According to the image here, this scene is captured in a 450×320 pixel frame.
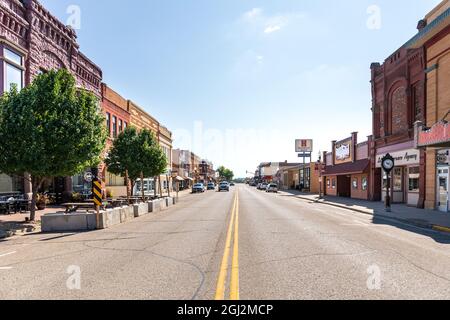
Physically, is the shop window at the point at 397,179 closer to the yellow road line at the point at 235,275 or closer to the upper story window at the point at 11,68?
the yellow road line at the point at 235,275

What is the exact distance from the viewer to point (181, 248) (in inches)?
385

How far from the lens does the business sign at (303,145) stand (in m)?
97.8

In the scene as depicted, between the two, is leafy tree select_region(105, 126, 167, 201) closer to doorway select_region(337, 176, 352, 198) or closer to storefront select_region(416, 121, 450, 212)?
Result: storefront select_region(416, 121, 450, 212)

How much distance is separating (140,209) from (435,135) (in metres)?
15.7

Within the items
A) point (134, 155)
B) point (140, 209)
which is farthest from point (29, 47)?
point (140, 209)

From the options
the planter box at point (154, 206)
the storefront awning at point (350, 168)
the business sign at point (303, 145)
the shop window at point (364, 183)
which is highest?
the business sign at point (303, 145)

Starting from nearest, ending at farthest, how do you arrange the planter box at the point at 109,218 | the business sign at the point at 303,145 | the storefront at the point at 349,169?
1. the planter box at the point at 109,218
2. the storefront at the point at 349,169
3. the business sign at the point at 303,145

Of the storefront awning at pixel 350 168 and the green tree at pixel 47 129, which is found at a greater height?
the green tree at pixel 47 129

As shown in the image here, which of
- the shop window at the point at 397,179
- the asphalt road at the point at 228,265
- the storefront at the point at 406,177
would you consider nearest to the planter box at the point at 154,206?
the asphalt road at the point at 228,265

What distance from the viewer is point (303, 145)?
9825 centimetres

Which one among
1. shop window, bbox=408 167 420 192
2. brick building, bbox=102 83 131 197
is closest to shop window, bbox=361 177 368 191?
shop window, bbox=408 167 420 192

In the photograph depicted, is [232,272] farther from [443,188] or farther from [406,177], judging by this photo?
[406,177]

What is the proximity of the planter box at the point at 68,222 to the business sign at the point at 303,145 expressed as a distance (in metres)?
87.0
